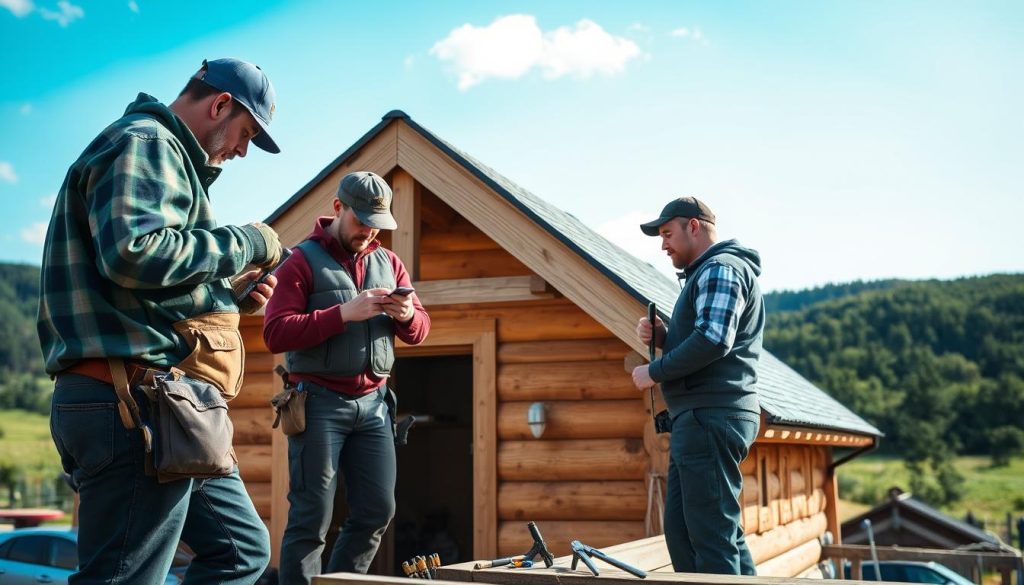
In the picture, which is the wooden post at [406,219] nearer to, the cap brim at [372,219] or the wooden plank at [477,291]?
the wooden plank at [477,291]

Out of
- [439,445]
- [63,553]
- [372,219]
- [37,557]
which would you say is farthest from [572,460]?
[37,557]

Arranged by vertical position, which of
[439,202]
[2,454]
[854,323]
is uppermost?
[854,323]

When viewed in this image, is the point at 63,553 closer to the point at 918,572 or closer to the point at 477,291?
the point at 477,291

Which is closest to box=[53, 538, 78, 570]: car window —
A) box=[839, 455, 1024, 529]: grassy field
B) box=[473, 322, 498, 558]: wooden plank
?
box=[473, 322, 498, 558]: wooden plank

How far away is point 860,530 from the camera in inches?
896

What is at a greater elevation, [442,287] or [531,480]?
[442,287]

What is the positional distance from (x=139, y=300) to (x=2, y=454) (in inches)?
3708

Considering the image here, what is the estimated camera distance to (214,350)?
2631 mm

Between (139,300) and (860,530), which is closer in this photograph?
(139,300)

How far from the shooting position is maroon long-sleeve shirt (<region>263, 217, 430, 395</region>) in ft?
12.5

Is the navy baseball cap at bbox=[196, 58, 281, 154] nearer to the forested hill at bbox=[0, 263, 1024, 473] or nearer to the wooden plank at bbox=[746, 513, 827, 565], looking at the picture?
the wooden plank at bbox=[746, 513, 827, 565]

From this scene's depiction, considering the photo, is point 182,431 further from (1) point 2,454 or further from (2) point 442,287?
(1) point 2,454

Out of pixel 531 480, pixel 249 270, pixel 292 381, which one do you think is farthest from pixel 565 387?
pixel 249 270

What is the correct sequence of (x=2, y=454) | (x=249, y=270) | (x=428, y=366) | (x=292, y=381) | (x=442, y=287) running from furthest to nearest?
1. (x=2, y=454)
2. (x=428, y=366)
3. (x=442, y=287)
4. (x=292, y=381)
5. (x=249, y=270)
